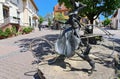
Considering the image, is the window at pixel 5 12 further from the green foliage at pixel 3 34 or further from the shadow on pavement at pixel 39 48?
the shadow on pavement at pixel 39 48

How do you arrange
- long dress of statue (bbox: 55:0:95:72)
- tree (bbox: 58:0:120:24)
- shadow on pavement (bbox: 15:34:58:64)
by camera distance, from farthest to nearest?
1. tree (bbox: 58:0:120:24)
2. shadow on pavement (bbox: 15:34:58:64)
3. long dress of statue (bbox: 55:0:95:72)

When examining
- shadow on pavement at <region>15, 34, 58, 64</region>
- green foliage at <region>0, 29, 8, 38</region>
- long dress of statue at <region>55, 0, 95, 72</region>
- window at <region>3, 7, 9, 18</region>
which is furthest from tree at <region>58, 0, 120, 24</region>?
window at <region>3, 7, 9, 18</region>

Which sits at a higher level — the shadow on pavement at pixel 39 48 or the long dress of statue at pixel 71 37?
the long dress of statue at pixel 71 37

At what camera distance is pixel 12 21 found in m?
23.3

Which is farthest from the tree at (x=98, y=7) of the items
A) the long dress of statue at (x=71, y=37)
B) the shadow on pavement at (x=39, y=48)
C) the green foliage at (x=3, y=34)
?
the green foliage at (x=3, y=34)

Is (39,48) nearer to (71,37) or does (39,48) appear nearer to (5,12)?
(71,37)

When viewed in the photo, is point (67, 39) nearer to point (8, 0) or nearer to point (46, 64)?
point (46, 64)

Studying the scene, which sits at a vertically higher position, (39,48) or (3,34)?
(3,34)

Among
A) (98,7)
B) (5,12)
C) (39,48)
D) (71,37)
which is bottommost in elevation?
(39,48)

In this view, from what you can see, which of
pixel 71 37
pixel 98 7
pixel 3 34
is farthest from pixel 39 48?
pixel 3 34

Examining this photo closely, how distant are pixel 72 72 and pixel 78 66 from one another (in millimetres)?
635

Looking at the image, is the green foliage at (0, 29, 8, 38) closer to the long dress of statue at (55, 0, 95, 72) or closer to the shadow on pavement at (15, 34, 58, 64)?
the shadow on pavement at (15, 34, 58, 64)

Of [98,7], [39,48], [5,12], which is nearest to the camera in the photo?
[39,48]

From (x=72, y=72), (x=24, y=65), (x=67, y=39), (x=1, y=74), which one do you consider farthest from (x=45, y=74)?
(x=24, y=65)
